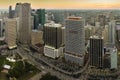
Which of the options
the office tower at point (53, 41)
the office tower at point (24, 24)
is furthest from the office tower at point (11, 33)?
the office tower at point (53, 41)

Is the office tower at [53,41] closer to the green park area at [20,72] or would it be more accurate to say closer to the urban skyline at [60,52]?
the urban skyline at [60,52]

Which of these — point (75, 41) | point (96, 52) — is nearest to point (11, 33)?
point (75, 41)

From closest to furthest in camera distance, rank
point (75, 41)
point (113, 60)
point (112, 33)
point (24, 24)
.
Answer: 1. point (113, 60)
2. point (75, 41)
3. point (112, 33)
4. point (24, 24)

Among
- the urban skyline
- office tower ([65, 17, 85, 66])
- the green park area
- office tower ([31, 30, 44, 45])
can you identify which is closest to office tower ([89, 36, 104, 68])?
the urban skyline

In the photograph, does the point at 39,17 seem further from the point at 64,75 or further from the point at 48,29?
the point at 64,75

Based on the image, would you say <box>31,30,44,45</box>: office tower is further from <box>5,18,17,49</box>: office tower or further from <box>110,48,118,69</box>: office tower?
<box>110,48,118,69</box>: office tower

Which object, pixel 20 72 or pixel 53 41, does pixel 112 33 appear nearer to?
pixel 53 41
